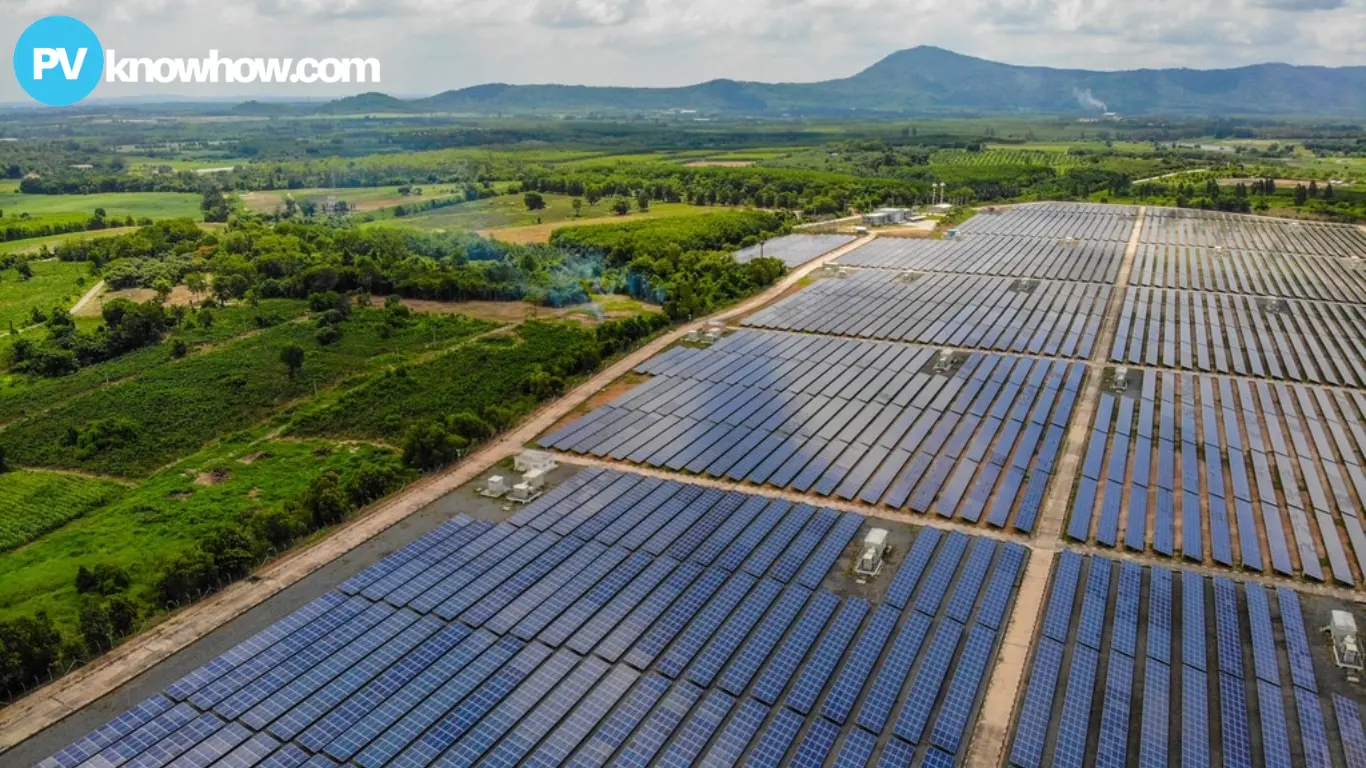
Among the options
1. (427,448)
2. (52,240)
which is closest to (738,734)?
(427,448)

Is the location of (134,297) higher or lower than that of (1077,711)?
higher

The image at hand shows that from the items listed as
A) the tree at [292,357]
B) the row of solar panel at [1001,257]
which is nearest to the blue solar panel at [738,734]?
the tree at [292,357]

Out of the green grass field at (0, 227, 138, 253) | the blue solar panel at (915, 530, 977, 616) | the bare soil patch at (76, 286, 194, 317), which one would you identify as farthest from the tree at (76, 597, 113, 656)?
the green grass field at (0, 227, 138, 253)

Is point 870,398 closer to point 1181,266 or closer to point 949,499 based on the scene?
point 949,499

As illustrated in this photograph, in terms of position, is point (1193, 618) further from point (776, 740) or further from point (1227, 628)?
point (776, 740)

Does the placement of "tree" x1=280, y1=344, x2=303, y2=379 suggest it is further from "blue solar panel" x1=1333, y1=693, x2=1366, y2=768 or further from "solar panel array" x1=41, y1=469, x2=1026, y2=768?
"blue solar panel" x1=1333, y1=693, x2=1366, y2=768

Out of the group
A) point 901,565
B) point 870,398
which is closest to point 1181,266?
point 870,398
